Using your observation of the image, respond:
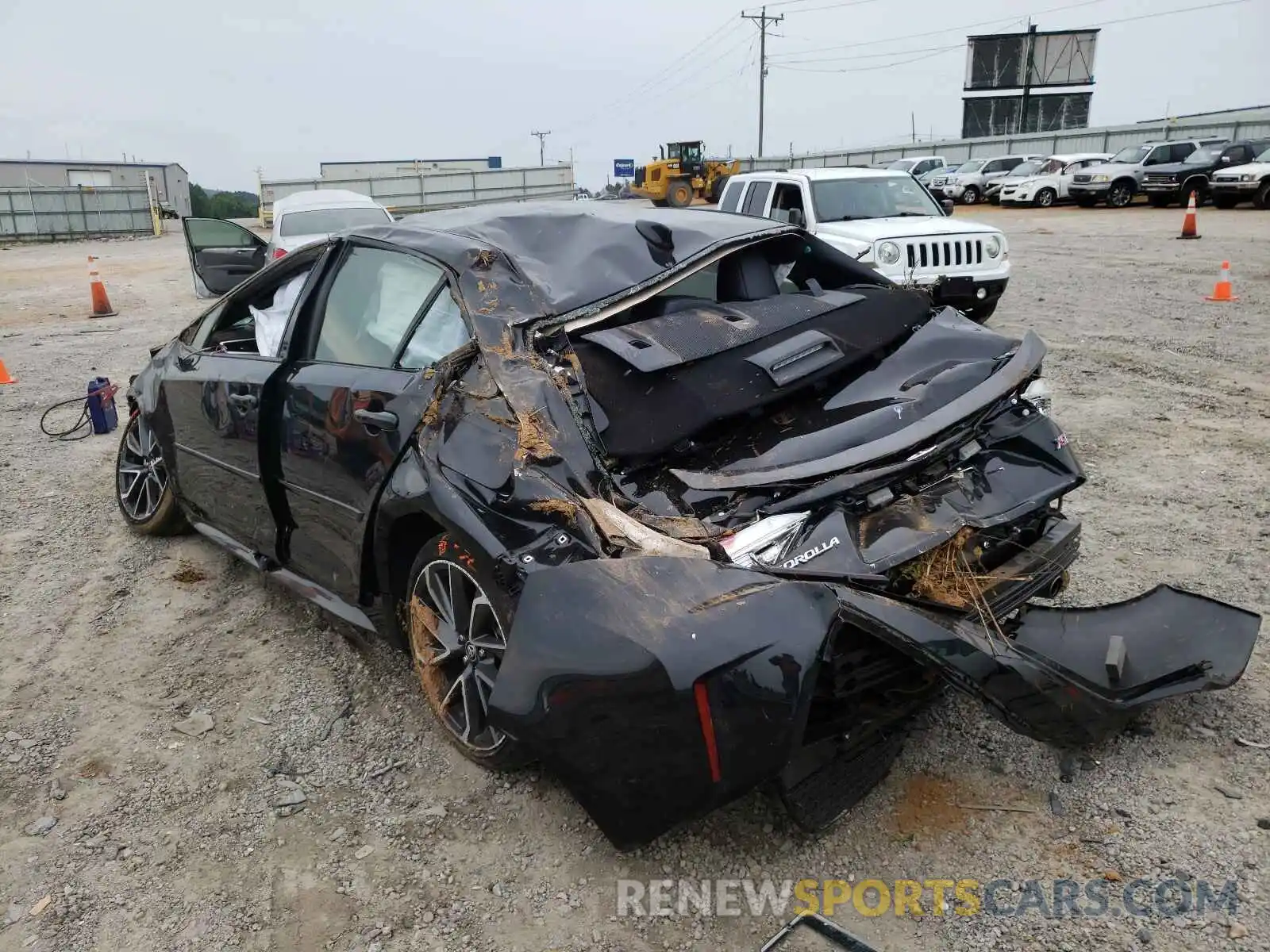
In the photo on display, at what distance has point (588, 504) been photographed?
252cm

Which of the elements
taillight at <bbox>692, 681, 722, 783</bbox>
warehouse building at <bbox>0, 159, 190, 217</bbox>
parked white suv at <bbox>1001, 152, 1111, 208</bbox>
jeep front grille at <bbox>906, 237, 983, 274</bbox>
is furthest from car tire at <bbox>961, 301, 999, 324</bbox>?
warehouse building at <bbox>0, 159, 190, 217</bbox>

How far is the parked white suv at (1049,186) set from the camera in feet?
88.8

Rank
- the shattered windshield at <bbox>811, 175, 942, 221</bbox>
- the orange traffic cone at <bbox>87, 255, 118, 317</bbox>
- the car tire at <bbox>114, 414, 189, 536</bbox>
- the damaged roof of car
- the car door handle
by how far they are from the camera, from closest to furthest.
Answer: the car door handle < the damaged roof of car < the car tire at <bbox>114, 414, 189, 536</bbox> < the shattered windshield at <bbox>811, 175, 942, 221</bbox> < the orange traffic cone at <bbox>87, 255, 118, 317</bbox>

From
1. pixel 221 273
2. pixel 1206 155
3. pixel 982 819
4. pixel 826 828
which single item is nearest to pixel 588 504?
pixel 826 828

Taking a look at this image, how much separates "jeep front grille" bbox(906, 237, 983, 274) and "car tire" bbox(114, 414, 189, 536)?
22.7 ft

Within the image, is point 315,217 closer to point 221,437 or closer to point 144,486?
point 144,486

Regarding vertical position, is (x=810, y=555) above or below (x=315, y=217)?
below

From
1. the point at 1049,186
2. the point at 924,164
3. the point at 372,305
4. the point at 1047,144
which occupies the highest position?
the point at 1047,144

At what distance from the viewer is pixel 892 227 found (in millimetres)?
9484

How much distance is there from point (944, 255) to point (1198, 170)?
1841 centimetres

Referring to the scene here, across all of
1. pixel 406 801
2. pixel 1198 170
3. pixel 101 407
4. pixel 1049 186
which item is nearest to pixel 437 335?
pixel 406 801

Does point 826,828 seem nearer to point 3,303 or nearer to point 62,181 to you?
point 3,303

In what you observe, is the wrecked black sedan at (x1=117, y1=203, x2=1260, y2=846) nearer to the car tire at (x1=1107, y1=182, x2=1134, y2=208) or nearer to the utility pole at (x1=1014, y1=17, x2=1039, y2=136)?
the car tire at (x1=1107, y1=182, x2=1134, y2=208)

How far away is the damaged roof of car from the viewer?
316 cm
